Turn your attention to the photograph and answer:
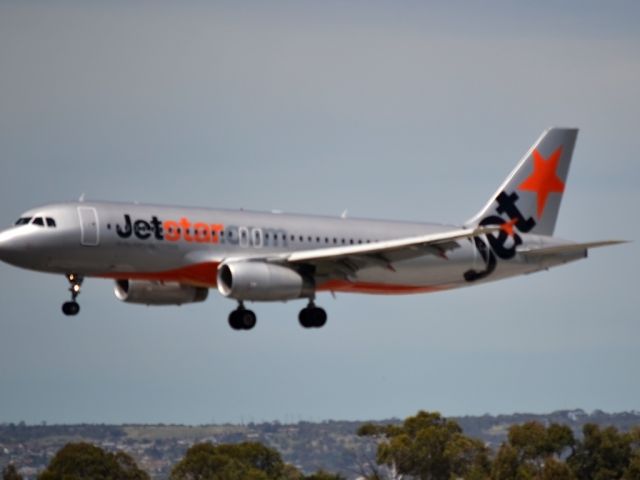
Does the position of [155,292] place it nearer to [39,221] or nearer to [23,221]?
[23,221]

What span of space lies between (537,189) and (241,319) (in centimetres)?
2028

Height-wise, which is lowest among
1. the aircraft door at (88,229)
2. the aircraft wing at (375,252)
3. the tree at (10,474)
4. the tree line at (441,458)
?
the tree at (10,474)

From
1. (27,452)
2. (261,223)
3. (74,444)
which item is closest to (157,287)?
(261,223)

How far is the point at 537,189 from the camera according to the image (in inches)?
4461

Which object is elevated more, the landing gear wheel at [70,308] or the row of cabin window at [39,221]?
the row of cabin window at [39,221]

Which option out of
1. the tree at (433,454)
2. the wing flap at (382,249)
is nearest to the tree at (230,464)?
the tree at (433,454)

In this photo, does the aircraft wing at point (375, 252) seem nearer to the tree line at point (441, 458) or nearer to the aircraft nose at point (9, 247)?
the aircraft nose at point (9, 247)

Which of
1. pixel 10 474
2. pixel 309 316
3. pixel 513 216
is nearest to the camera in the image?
pixel 309 316

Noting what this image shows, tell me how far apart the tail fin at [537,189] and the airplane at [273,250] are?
0.24 feet

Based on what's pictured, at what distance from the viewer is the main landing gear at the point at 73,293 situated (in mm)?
→ 95438

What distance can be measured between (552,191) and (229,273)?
77.3ft

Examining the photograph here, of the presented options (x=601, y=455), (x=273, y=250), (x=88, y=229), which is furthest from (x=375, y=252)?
(x=601, y=455)

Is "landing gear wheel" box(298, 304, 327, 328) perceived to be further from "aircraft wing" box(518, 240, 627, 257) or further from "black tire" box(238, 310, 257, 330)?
"aircraft wing" box(518, 240, 627, 257)

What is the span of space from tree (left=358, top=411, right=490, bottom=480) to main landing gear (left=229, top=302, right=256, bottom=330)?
1698 inches
